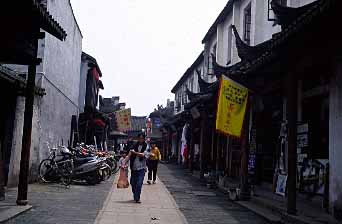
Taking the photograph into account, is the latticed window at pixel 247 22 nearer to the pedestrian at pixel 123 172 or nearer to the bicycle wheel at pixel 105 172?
the bicycle wheel at pixel 105 172

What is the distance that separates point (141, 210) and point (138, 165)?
1.83 meters

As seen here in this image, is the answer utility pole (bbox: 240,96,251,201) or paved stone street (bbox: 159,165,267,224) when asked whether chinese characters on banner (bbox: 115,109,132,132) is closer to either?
paved stone street (bbox: 159,165,267,224)

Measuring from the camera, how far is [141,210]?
429 inches

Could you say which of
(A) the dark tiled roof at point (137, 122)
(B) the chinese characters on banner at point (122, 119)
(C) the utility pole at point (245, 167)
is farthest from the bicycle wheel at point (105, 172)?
(A) the dark tiled roof at point (137, 122)

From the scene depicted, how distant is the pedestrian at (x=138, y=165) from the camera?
12285mm

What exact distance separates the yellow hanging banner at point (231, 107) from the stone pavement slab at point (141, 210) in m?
2.57

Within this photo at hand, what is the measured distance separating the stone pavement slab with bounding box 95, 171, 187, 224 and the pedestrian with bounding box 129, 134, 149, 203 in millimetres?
355

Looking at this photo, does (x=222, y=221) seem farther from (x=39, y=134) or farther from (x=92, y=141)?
(x=92, y=141)

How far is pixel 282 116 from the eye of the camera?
14.6 metres

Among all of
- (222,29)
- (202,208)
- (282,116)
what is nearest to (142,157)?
(202,208)

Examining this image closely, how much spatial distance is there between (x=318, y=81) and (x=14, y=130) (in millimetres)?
8847

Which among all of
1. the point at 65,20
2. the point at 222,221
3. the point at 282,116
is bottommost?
the point at 222,221

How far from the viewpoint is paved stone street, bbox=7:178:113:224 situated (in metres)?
9.12

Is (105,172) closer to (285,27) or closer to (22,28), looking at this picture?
(22,28)
